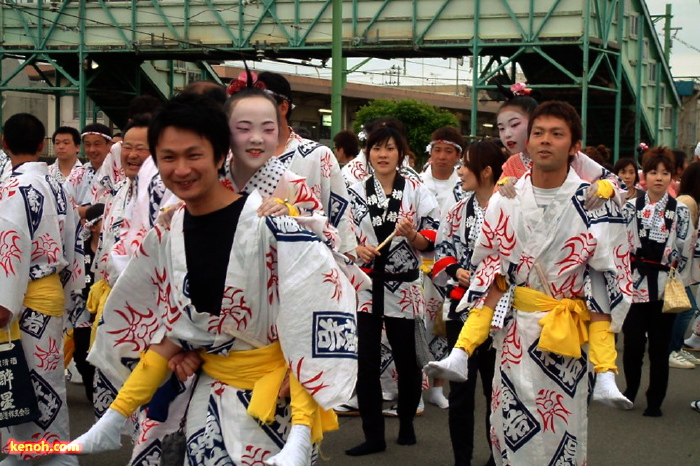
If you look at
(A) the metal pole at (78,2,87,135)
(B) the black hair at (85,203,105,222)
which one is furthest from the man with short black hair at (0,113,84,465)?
(A) the metal pole at (78,2,87,135)

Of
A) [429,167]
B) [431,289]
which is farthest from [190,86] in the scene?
[429,167]

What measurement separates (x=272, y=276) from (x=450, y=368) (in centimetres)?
123

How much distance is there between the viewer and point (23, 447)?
12.9 ft

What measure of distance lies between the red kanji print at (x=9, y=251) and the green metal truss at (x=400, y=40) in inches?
606

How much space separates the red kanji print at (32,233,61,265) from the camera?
5680 mm

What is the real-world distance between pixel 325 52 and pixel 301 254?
2116 cm

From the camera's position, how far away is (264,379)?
3371 millimetres

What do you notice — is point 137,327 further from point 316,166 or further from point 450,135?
point 450,135

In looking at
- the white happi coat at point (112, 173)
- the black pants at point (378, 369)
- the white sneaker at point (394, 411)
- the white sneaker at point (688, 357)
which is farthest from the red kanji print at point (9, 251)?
the white sneaker at point (688, 357)

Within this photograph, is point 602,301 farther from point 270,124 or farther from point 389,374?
point 389,374

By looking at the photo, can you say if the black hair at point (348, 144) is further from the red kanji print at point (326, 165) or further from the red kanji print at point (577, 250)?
the red kanji print at point (577, 250)

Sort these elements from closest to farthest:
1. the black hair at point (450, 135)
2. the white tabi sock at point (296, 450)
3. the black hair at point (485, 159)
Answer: the white tabi sock at point (296, 450)
the black hair at point (485, 159)
the black hair at point (450, 135)

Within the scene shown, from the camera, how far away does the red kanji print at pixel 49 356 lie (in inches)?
226

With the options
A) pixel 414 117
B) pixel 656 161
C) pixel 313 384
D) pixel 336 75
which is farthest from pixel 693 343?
pixel 414 117
